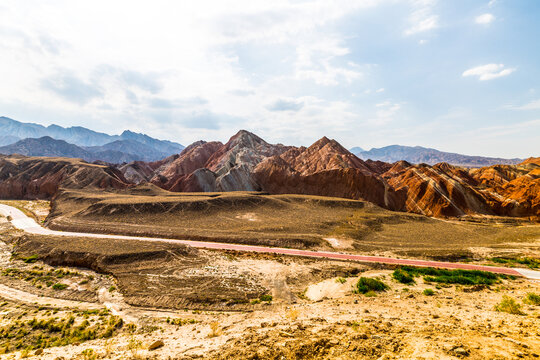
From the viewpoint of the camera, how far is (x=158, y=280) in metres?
20.2

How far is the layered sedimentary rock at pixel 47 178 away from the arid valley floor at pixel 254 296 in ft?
102

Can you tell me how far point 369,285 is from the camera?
1811 centimetres

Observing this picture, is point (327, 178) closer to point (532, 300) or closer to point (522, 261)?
point (522, 261)

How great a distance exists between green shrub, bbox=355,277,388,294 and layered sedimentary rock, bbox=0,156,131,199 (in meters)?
70.0

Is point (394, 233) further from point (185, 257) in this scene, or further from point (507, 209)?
point (507, 209)

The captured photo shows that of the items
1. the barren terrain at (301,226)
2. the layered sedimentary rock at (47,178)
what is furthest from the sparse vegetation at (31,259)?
the layered sedimentary rock at (47,178)

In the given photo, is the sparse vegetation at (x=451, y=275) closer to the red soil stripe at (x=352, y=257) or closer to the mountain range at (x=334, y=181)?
the red soil stripe at (x=352, y=257)

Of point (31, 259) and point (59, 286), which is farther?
point (31, 259)

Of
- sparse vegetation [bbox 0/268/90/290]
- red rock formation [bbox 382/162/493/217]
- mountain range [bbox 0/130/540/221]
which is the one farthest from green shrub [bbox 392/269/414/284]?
mountain range [bbox 0/130/540/221]

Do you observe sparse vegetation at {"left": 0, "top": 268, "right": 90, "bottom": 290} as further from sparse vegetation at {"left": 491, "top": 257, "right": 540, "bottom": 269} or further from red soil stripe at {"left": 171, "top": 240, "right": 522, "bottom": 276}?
sparse vegetation at {"left": 491, "top": 257, "right": 540, "bottom": 269}

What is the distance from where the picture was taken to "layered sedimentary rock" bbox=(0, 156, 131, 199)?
67.1m

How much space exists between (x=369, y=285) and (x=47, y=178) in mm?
92998

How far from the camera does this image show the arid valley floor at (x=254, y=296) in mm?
8922

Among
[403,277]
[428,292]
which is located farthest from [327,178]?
[428,292]
